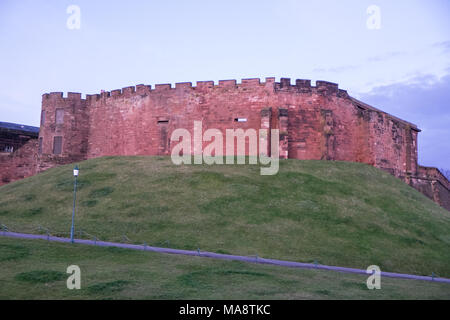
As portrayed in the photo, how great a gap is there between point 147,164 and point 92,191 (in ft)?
19.7

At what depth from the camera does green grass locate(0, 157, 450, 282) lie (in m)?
20.8

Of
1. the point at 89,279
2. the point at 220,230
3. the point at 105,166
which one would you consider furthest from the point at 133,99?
the point at 89,279

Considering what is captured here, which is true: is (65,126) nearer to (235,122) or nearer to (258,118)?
(235,122)

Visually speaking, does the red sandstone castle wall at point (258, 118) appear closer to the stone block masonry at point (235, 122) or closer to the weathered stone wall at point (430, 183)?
the stone block masonry at point (235, 122)

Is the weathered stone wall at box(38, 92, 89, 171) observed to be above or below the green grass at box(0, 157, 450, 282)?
above

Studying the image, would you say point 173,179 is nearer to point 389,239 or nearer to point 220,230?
point 220,230

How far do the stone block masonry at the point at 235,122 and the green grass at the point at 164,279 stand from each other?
19177 mm

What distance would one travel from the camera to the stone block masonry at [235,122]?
36.3 meters

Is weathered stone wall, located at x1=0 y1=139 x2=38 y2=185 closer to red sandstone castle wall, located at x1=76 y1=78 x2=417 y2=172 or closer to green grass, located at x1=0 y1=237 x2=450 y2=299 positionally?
red sandstone castle wall, located at x1=76 y1=78 x2=417 y2=172

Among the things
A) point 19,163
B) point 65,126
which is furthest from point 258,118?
point 19,163

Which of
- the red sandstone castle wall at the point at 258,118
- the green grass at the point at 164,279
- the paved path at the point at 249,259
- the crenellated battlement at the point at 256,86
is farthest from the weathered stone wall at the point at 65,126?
the green grass at the point at 164,279

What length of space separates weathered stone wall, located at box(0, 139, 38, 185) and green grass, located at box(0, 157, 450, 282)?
11.1m

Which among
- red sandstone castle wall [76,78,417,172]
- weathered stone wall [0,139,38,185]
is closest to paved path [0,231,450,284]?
red sandstone castle wall [76,78,417,172]

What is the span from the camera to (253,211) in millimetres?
24562
